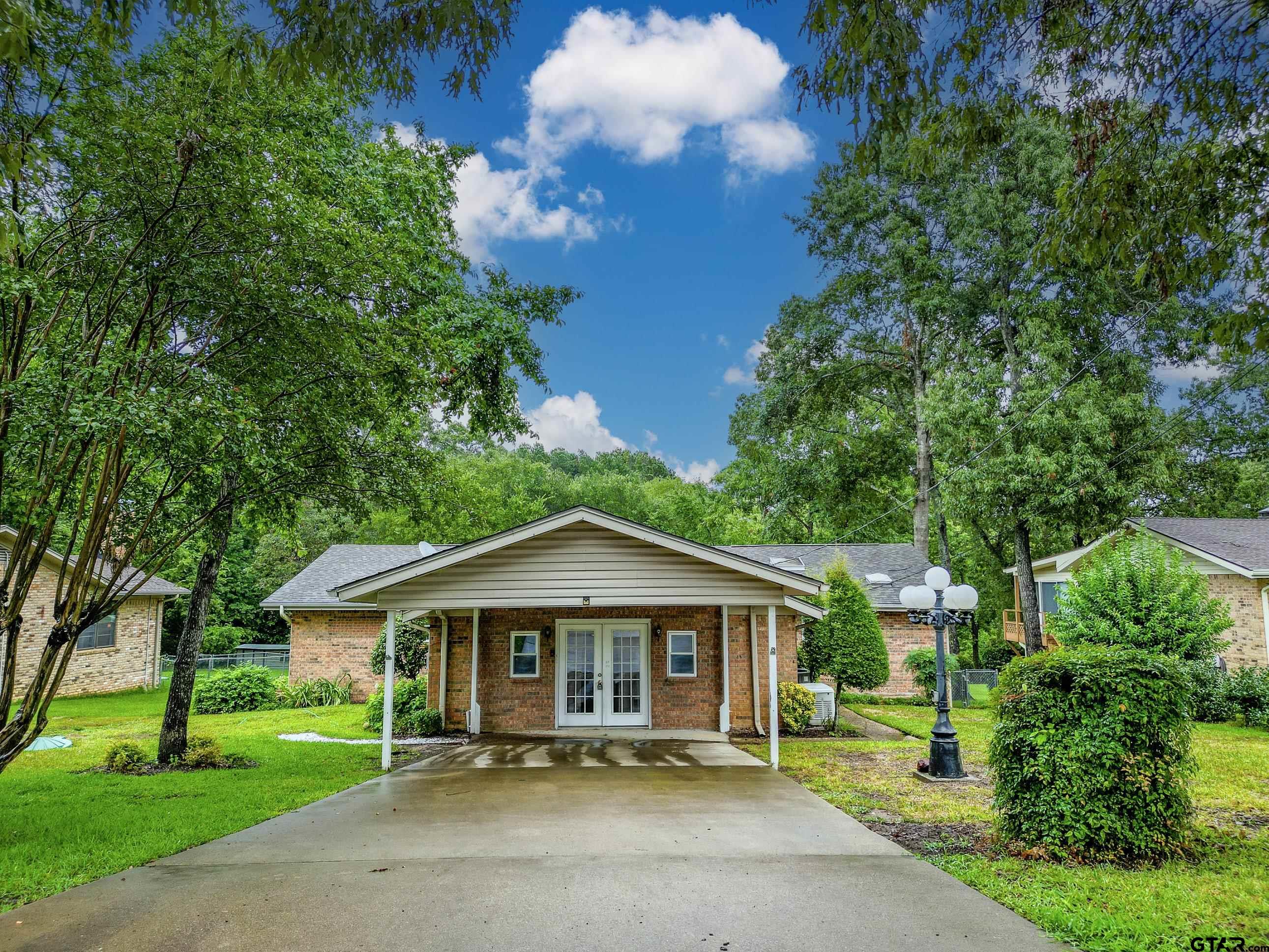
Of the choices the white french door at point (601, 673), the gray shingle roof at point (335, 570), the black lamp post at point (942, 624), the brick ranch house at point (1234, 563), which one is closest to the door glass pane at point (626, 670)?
the white french door at point (601, 673)

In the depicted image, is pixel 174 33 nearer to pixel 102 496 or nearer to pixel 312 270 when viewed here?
pixel 312 270

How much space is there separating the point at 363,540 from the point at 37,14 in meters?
34.6

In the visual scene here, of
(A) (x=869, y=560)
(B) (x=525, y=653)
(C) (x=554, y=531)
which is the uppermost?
(A) (x=869, y=560)

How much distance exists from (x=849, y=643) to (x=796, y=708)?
1.85 metres

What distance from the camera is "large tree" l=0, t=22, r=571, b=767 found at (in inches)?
249

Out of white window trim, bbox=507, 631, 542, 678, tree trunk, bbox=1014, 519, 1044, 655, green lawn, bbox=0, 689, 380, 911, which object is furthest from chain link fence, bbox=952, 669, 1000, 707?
green lawn, bbox=0, 689, 380, 911

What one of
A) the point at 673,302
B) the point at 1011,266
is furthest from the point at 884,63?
the point at 673,302

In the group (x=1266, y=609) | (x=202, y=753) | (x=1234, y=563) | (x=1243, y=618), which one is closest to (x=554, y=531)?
(x=202, y=753)

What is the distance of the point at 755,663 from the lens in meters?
14.0

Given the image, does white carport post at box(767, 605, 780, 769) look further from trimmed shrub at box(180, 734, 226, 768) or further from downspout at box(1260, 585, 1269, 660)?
downspout at box(1260, 585, 1269, 660)

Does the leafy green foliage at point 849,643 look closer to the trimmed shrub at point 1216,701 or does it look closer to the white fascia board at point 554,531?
the white fascia board at point 554,531

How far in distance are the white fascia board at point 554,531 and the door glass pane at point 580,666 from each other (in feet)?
13.3

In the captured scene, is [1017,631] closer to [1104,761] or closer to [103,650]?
[1104,761]

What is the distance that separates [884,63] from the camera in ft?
15.1
